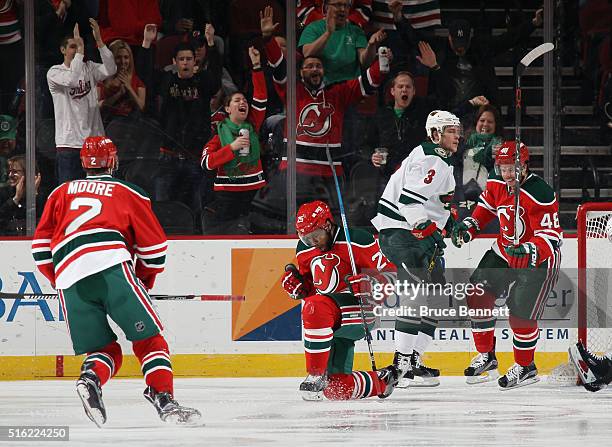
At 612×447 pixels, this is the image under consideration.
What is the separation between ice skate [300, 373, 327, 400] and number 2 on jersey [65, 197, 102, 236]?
134 cm

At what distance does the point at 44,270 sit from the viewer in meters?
4.53

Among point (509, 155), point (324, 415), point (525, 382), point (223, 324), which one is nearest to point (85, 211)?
point (324, 415)

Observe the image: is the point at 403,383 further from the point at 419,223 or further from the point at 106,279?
the point at 106,279

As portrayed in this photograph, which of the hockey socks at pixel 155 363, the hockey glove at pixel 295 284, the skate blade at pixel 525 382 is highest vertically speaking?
the hockey glove at pixel 295 284

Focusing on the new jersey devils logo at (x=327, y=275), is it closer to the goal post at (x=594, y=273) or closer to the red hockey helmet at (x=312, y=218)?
the red hockey helmet at (x=312, y=218)

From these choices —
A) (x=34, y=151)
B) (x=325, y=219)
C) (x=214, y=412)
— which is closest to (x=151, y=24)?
(x=34, y=151)

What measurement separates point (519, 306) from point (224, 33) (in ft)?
7.51

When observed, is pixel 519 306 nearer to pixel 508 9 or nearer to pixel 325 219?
pixel 325 219

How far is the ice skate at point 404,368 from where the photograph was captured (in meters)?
5.87

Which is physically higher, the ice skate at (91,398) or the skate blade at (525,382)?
the ice skate at (91,398)

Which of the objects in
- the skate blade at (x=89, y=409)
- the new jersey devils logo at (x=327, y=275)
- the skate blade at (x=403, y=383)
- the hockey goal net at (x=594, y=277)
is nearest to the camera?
the skate blade at (x=89, y=409)

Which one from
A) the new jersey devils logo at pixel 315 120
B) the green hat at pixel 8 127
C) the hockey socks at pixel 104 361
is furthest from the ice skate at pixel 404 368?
the green hat at pixel 8 127

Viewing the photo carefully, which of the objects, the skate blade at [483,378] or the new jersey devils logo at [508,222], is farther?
the skate blade at [483,378]

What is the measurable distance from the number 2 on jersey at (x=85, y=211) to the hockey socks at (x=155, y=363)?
0.46 meters
